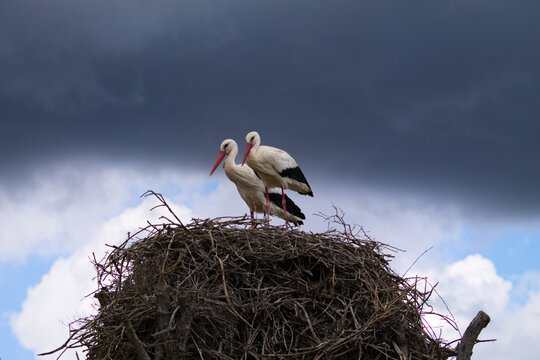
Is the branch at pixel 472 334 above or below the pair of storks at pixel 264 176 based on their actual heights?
below

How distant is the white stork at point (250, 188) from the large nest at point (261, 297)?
3822mm

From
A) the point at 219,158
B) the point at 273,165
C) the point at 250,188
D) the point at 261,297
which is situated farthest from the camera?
the point at 250,188

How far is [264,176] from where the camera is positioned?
10188 millimetres

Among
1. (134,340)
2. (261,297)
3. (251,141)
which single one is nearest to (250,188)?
(251,141)

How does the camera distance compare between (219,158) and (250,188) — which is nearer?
(219,158)

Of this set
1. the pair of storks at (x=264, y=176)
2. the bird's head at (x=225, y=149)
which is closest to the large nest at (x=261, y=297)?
the pair of storks at (x=264, y=176)

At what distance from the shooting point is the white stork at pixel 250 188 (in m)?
10.6

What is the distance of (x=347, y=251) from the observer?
6.69 meters

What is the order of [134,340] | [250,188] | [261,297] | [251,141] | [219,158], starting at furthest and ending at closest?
[250,188]
[219,158]
[251,141]
[261,297]
[134,340]

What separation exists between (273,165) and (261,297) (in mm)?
4080

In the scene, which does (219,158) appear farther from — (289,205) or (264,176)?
(289,205)

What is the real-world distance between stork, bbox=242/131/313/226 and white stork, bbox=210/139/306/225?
A: 1.38 ft

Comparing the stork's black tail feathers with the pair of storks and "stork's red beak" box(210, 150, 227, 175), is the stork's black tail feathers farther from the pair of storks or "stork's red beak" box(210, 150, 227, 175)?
"stork's red beak" box(210, 150, 227, 175)

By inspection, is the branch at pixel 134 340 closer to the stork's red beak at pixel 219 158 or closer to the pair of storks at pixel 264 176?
the pair of storks at pixel 264 176
